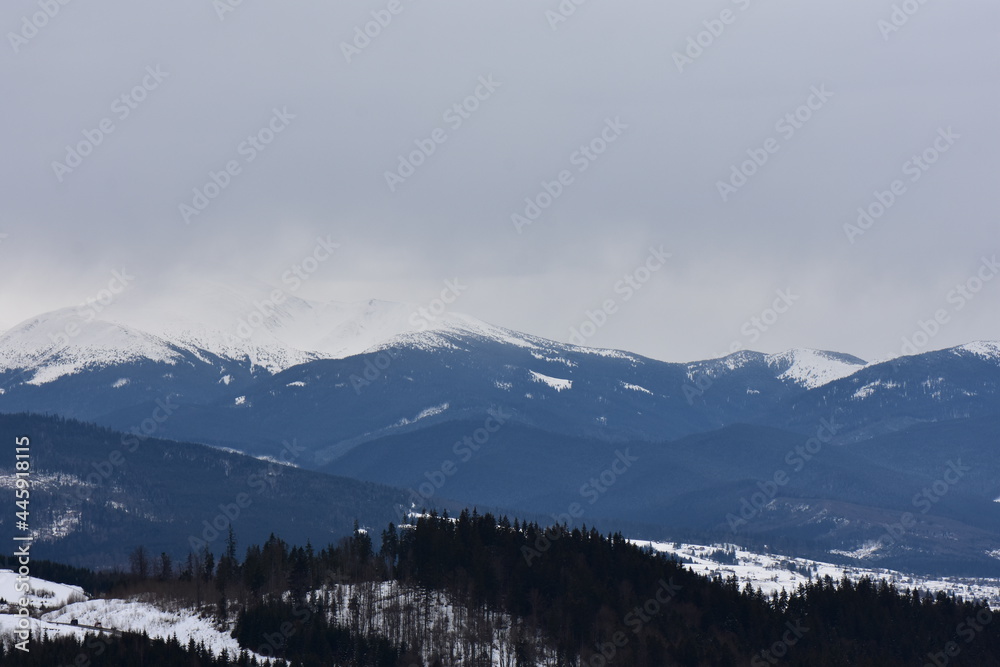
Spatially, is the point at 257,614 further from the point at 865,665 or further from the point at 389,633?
the point at 865,665

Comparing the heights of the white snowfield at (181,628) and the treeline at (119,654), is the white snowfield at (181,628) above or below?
above

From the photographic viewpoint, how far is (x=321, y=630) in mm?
186250

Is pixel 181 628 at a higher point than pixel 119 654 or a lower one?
higher

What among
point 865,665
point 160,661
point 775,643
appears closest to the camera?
point 160,661

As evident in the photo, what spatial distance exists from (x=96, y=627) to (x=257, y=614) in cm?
2288

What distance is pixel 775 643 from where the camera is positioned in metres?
195

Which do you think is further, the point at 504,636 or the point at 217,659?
the point at 504,636

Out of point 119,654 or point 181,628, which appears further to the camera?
point 181,628

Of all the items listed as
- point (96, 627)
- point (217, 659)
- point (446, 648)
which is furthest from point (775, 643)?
point (96, 627)

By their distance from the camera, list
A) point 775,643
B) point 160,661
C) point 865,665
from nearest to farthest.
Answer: point 160,661
point 865,665
point 775,643

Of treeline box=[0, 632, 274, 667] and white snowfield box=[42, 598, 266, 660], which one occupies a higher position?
white snowfield box=[42, 598, 266, 660]

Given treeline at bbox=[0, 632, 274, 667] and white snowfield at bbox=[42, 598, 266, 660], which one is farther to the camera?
white snowfield at bbox=[42, 598, 266, 660]

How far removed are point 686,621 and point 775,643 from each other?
1259 cm

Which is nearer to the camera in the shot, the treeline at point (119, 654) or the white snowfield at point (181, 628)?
the treeline at point (119, 654)
